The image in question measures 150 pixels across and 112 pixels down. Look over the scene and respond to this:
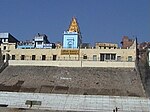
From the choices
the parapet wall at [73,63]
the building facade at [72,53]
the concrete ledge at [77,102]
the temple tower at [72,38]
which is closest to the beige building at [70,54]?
the building facade at [72,53]

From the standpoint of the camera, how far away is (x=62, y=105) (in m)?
34.2

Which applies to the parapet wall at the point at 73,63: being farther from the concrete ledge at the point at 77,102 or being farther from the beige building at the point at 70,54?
the concrete ledge at the point at 77,102

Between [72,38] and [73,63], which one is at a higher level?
[72,38]

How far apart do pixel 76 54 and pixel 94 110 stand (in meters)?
23.7

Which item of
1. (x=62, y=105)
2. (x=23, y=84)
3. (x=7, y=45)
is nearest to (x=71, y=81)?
(x=23, y=84)

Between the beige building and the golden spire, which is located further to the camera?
the golden spire

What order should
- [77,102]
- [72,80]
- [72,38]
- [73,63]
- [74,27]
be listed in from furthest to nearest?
1. [74,27]
2. [72,38]
3. [73,63]
4. [72,80]
5. [77,102]

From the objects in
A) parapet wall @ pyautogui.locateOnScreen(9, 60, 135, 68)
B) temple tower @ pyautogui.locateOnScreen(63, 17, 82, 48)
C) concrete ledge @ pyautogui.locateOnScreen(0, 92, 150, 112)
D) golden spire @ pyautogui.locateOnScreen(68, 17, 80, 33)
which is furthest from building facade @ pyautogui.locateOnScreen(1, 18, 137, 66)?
concrete ledge @ pyautogui.locateOnScreen(0, 92, 150, 112)

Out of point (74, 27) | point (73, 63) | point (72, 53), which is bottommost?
point (73, 63)

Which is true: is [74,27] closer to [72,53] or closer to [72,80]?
[72,53]

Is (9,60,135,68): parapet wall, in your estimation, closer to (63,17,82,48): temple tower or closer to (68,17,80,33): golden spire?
(63,17,82,48): temple tower

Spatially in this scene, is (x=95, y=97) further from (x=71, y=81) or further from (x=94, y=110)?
(x=71, y=81)

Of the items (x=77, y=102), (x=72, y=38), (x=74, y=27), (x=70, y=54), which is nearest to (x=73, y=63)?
(x=70, y=54)

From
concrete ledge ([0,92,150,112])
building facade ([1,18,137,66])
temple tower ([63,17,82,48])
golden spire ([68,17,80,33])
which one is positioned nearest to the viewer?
concrete ledge ([0,92,150,112])
